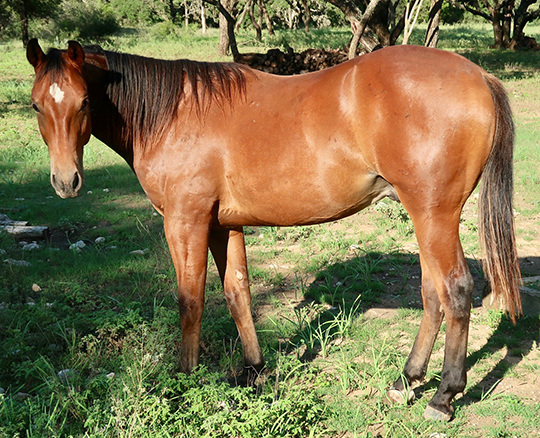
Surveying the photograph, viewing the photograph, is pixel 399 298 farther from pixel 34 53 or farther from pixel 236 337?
pixel 34 53

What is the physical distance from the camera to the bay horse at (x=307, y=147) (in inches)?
112

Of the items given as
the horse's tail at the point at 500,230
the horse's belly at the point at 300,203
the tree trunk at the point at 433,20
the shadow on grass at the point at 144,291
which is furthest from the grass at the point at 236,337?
the tree trunk at the point at 433,20

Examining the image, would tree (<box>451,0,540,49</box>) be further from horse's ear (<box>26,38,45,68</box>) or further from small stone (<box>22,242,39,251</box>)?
horse's ear (<box>26,38,45,68</box>)

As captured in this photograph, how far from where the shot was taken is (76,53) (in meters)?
2.93

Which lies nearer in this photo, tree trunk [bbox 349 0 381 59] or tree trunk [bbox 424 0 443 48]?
tree trunk [bbox 349 0 381 59]

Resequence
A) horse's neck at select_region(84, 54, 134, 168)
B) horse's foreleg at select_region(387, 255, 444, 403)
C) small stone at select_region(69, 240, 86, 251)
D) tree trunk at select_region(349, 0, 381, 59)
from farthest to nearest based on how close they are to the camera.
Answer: tree trunk at select_region(349, 0, 381, 59) < small stone at select_region(69, 240, 86, 251) < horse's foreleg at select_region(387, 255, 444, 403) < horse's neck at select_region(84, 54, 134, 168)

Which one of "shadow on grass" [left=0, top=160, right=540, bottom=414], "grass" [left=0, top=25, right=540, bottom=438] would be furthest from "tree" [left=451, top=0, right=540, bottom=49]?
"shadow on grass" [left=0, top=160, right=540, bottom=414]

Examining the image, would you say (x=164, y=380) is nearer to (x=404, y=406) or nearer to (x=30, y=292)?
(x=404, y=406)

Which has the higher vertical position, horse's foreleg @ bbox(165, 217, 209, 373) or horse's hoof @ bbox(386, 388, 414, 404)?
horse's foreleg @ bbox(165, 217, 209, 373)

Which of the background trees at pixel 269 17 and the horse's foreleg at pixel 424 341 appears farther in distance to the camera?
the background trees at pixel 269 17

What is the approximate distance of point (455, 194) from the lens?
2.86 meters

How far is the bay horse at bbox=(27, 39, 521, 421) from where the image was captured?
2840 millimetres

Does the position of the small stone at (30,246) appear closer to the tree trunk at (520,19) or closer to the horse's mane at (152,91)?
the horse's mane at (152,91)

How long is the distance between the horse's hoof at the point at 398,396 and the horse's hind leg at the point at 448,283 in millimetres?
158
